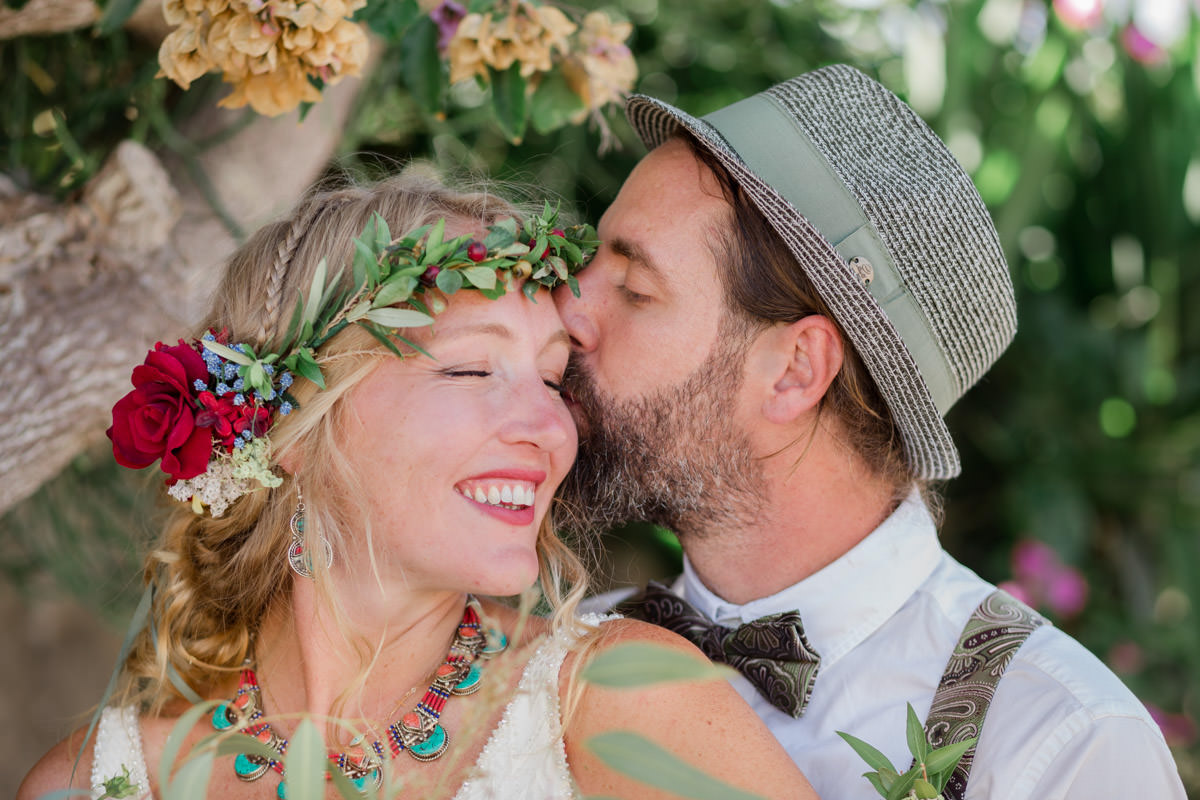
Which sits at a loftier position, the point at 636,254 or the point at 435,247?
the point at 435,247

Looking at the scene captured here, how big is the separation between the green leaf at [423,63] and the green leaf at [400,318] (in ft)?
1.75

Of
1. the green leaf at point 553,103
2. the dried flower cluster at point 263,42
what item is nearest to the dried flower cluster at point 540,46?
the green leaf at point 553,103

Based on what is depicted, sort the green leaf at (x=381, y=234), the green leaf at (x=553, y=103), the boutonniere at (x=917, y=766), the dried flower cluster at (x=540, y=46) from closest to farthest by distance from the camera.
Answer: the boutonniere at (x=917, y=766) → the green leaf at (x=381, y=234) → the dried flower cluster at (x=540, y=46) → the green leaf at (x=553, y=103)

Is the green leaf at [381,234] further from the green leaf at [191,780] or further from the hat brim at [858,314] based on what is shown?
the green leaf at [191,780]

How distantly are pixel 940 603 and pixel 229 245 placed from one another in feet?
5.68

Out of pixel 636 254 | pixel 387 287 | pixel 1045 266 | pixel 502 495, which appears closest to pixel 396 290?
pixel 387 287

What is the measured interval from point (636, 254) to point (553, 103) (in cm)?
38

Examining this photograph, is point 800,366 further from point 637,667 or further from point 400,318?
point 637,667

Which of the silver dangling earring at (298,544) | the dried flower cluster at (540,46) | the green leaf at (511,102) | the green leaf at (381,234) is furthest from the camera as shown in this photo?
the green leaf at (511,102)

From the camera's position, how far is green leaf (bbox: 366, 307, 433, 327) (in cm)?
162

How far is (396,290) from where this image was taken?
1653mm

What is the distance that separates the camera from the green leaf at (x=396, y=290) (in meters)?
1.65

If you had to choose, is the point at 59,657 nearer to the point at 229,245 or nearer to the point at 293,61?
the point at 229,245

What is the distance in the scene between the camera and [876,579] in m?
1.96
